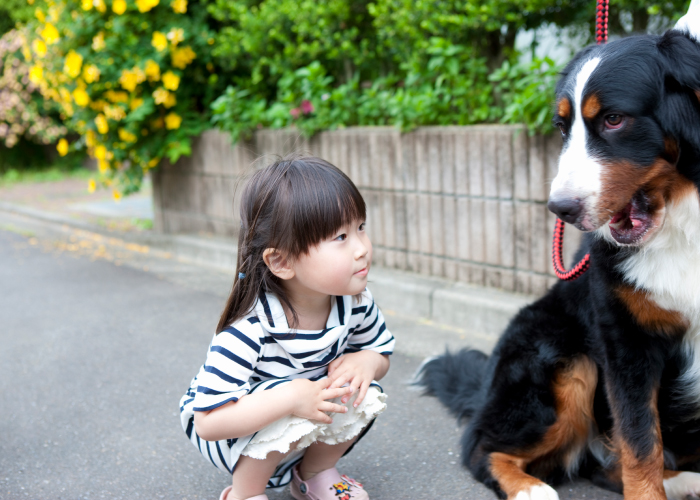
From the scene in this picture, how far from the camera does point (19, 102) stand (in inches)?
462

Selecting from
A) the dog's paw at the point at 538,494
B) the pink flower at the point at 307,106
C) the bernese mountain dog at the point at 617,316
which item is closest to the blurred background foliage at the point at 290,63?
the pink flower at the point at 307,106

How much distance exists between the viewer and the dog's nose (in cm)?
167

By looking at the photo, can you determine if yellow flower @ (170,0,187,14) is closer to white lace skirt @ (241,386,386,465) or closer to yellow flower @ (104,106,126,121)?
yellow flower @ (104,106,126,121)

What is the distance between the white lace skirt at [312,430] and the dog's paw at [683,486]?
3.04 feet

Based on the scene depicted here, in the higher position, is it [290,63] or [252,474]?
[290,63]

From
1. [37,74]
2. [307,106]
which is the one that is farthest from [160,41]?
[307,106]

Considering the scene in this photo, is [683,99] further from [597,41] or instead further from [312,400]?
[312,400]

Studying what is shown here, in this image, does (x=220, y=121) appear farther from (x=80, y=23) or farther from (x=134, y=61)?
(x=80, y=23)

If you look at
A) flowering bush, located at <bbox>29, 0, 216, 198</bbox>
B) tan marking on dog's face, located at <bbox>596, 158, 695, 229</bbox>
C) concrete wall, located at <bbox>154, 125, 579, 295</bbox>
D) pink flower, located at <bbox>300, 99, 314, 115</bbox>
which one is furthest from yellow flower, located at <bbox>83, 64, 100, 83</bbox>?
tan marking on dog's face, located at <bbox>596, 158, 695, 229</bbox>

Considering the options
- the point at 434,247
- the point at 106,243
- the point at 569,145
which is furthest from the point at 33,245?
the point at 569,145

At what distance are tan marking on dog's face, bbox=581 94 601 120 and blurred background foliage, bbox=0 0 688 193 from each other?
1.78 m

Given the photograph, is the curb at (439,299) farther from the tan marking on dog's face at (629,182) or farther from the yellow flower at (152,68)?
the tan marking on dog's face at (629,182)

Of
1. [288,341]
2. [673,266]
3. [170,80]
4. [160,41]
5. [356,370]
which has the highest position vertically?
[160,41]

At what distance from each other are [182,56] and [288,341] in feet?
14.9
